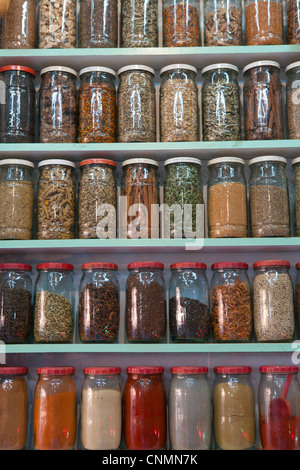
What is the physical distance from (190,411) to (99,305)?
39 centimetres

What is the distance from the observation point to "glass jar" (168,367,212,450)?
156 cm

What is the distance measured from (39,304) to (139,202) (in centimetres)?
42

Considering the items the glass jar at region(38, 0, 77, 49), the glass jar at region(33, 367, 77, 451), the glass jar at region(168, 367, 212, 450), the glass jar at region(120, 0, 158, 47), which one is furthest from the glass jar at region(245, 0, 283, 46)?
the glass jar at region(33, 367, 77, 451)

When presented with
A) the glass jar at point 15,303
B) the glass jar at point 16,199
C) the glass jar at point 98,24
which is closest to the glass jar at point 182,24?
the glass jar at point 98,24

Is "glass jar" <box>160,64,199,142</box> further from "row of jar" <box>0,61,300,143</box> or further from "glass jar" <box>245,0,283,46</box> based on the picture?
"glass jar" <box>245,0,283,46</box>

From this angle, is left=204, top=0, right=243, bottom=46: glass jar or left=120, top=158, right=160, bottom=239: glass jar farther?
left=204, top=0, right=243, bottom=46: glass jar

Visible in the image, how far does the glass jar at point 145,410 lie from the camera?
1.56 m

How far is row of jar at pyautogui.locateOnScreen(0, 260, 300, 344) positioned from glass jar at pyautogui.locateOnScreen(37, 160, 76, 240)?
4.0 inches

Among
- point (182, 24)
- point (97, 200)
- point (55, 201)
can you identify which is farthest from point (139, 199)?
point (182, 24)

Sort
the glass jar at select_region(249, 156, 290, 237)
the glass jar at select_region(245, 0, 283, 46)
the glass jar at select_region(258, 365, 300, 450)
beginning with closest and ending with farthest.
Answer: the glass jar at select_region(258, 365, 300, 450), the glass jar at select_region(249, 156, 290, 237), the glass jar at select_region(245, 0, 283, 46)

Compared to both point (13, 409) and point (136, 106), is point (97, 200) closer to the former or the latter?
point (136, 106)

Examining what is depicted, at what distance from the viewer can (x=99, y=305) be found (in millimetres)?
1636

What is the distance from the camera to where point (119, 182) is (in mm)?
1889
